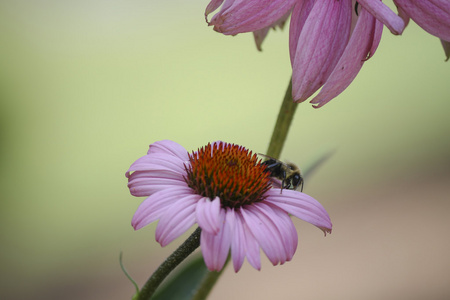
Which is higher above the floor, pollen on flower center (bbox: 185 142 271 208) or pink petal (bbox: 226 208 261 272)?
pollen on flower center (bbox: 185 142 271 208)

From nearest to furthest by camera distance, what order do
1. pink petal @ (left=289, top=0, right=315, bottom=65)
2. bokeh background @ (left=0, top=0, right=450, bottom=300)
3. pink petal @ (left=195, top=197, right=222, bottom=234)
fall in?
pink petal @ (left=195, top=197, right=222, bottom=234)
pink petal @ (left=289, top=0, right=315, bottom=65)
bokeh background @ (left=0, top=0, right=450, bottom=300)

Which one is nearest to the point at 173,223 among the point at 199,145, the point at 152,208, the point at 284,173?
the point at 152,208

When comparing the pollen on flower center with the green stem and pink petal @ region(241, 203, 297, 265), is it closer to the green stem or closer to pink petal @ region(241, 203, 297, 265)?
pink petal @ region(241, 203, 297, 265)

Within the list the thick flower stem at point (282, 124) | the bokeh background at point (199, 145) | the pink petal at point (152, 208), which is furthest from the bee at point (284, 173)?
the bokeh background at point (199, 145)

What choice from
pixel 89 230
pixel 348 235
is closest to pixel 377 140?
pixel 348 235

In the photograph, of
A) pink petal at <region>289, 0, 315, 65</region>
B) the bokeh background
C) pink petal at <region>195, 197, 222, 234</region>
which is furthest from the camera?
the bokeh background

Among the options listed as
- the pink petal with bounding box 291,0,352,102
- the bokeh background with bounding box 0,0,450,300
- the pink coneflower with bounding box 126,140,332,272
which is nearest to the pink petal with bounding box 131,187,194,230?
the pink coneflower with bounding box 126,140,332,272

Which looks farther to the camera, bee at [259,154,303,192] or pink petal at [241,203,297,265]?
bee at [259,154,303,192]
